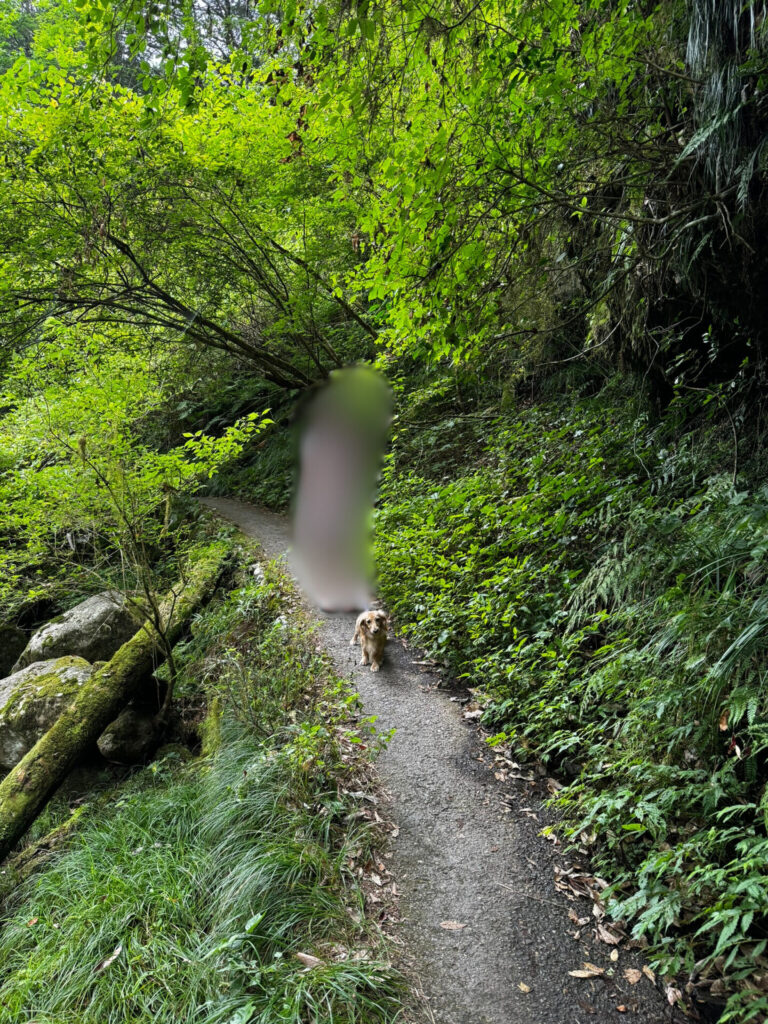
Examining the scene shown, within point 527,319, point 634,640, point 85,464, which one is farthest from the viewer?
point 527,319

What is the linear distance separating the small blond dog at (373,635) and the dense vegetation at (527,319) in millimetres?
553

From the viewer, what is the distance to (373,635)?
5809 mm

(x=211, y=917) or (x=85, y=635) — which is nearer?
(x=211, y=917)

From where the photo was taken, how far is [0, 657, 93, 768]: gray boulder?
22.9ft

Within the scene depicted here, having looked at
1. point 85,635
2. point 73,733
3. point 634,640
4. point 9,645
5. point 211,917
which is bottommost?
point 634,640

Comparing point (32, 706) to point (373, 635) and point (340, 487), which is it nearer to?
point (373, 635)

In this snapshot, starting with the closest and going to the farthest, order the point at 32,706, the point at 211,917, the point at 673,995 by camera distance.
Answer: the point at 673,995, the point at 211,917, the point at 32,706

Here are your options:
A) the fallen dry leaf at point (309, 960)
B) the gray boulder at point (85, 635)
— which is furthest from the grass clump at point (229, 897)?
the gray boulder at point (85, 635)

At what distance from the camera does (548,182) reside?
420 centimetres

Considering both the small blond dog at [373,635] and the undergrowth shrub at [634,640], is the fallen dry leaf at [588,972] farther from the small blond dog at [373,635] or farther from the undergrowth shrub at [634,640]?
the small blond dog at [373,635]

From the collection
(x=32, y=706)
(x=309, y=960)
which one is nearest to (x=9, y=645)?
(x=32, y=706)

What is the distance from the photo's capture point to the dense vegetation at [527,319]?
3117 mm

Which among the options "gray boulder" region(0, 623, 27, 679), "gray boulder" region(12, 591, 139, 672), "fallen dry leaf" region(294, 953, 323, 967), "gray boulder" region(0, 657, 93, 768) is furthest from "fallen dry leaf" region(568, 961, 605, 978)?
"gray boulder" region(0, 623, 27, 679)

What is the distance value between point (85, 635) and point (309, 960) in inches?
283
